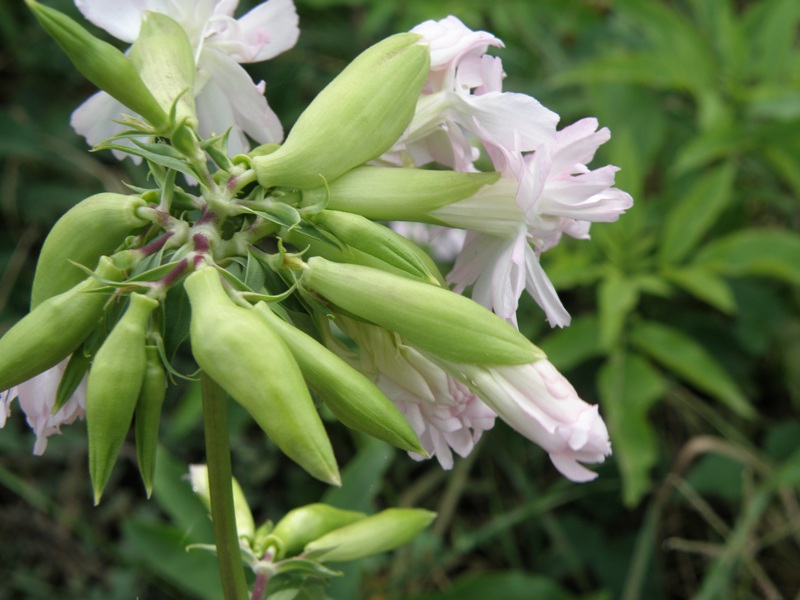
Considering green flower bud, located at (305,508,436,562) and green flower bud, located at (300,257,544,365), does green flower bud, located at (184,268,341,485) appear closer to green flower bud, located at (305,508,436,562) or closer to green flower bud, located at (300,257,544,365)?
green flower bud, located at (300,257,544,365)

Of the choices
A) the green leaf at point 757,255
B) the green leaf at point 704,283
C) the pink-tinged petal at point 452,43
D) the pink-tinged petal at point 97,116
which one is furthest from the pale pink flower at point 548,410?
the green leaf at point 757,255

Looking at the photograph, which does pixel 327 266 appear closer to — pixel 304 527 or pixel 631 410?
pixel 304 527

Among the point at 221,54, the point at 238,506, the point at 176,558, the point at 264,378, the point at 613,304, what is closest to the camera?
the point at 264,378

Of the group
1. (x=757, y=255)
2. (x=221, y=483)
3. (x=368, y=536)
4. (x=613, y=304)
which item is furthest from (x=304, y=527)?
(x=757, y=255)

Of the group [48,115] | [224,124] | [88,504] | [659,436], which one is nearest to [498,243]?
[224,124]

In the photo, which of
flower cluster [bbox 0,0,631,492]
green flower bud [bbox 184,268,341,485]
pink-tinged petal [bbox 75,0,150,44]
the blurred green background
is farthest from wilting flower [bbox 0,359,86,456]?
the blurred green background

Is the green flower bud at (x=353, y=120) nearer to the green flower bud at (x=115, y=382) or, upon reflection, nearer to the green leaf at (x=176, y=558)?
the green flower bud at (x=115, y=382)

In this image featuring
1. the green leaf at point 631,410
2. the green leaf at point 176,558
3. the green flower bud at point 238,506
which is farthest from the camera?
the green leaf at point 631,410
